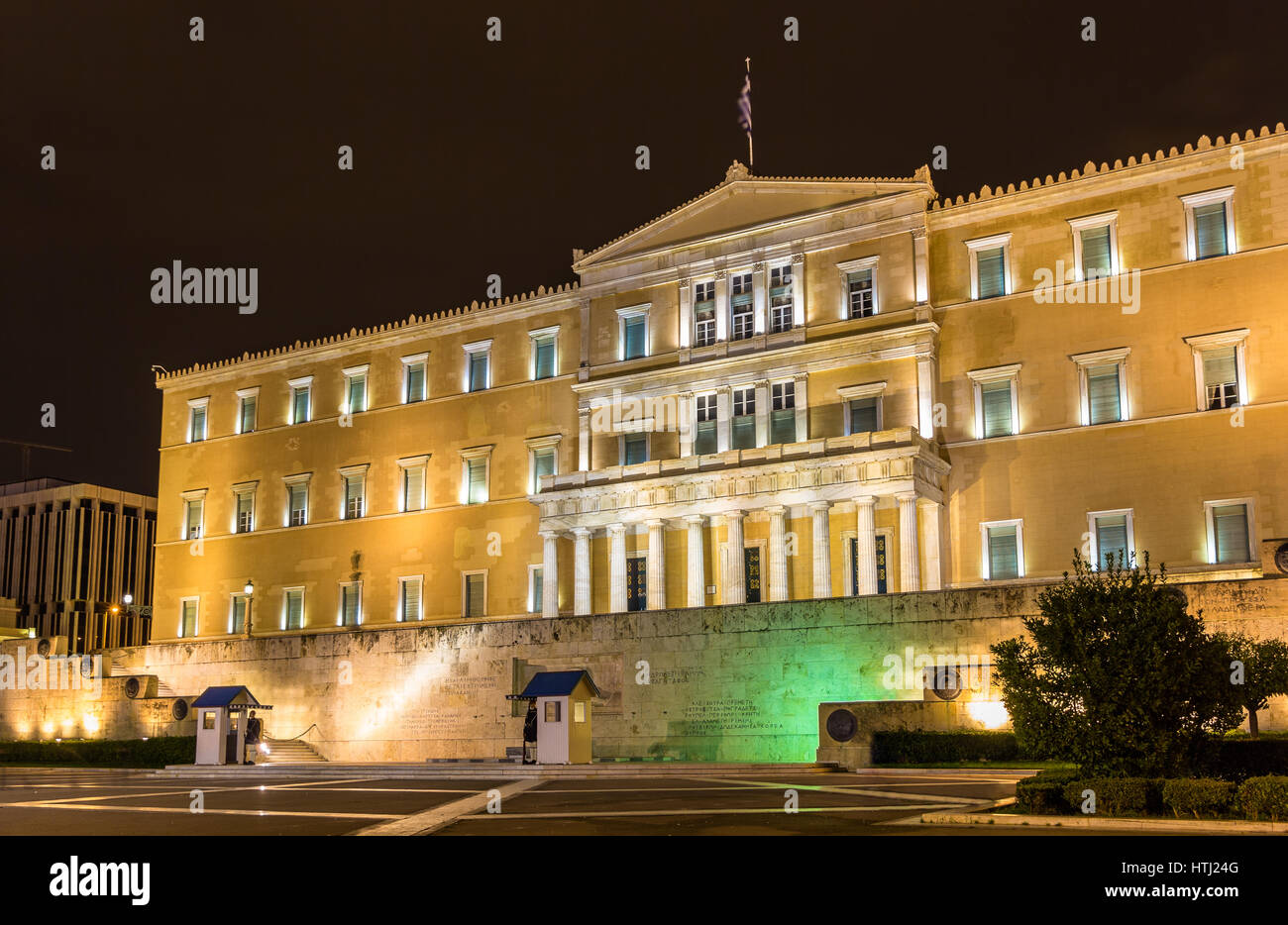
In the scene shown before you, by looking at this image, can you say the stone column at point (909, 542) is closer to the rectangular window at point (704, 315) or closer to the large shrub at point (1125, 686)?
the rectangular window at point (704, 315)

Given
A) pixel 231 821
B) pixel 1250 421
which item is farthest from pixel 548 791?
pixel 1250 421

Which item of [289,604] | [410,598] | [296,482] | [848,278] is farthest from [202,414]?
[848,278]

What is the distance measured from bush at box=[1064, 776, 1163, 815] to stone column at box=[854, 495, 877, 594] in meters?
24.6

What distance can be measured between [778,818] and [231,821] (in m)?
8.38

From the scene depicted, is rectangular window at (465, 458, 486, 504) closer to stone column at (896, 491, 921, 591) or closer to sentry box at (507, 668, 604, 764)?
stone column at (896, 491, 921, 591)

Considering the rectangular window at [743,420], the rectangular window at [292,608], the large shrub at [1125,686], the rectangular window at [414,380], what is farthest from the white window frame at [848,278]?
the rectangular window at [292,608]

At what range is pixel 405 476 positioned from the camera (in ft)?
181

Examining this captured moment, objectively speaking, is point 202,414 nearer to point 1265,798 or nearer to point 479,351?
point 479,351

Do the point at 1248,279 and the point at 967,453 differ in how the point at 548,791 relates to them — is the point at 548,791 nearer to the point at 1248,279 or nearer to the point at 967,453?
the point at 967,453

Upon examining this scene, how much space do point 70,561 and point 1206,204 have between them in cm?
9875

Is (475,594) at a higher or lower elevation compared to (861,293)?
lower

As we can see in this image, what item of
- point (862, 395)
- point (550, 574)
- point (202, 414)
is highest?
point (202, 414)

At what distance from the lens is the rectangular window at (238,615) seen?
191ft

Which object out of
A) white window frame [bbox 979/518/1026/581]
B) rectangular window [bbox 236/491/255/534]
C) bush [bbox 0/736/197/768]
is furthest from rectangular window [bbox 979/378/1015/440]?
rectangular window [bbox 236/491/255/534]
